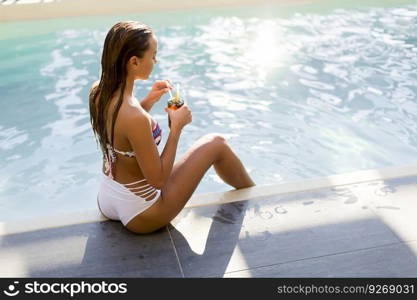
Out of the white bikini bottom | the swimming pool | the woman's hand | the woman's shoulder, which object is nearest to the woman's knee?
the woman's hand

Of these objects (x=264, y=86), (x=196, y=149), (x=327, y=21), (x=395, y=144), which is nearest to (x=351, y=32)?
(x=327, y=21)

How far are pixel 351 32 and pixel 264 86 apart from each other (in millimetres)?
2225

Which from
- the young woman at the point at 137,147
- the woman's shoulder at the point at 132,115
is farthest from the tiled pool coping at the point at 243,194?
the woman's shoulder at the point at 132,115

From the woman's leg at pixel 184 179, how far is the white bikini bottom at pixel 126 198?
3 centimetres

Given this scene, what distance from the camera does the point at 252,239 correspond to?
278 cm

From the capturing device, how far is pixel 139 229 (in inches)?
110

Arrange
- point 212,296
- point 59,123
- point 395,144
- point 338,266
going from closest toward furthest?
point 212,296 → point 338,266 → point 395,144 → point 59,123

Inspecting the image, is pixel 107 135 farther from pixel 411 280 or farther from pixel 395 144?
pixel 395 144

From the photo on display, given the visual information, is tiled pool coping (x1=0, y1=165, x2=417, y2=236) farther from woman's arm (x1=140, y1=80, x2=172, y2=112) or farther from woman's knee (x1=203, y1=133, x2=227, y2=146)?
woman's arm (x1=140, y1=80, x2=172, y2=112)

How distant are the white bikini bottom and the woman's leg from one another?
3 centimetres

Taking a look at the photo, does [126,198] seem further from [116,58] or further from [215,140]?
[116,58]

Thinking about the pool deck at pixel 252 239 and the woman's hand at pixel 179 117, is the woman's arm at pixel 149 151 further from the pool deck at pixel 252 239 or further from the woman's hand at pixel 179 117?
the pool deck at pixel 252 239

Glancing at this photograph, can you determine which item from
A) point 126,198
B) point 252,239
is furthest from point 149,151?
point 252,239

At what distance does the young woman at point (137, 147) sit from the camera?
2.44m
